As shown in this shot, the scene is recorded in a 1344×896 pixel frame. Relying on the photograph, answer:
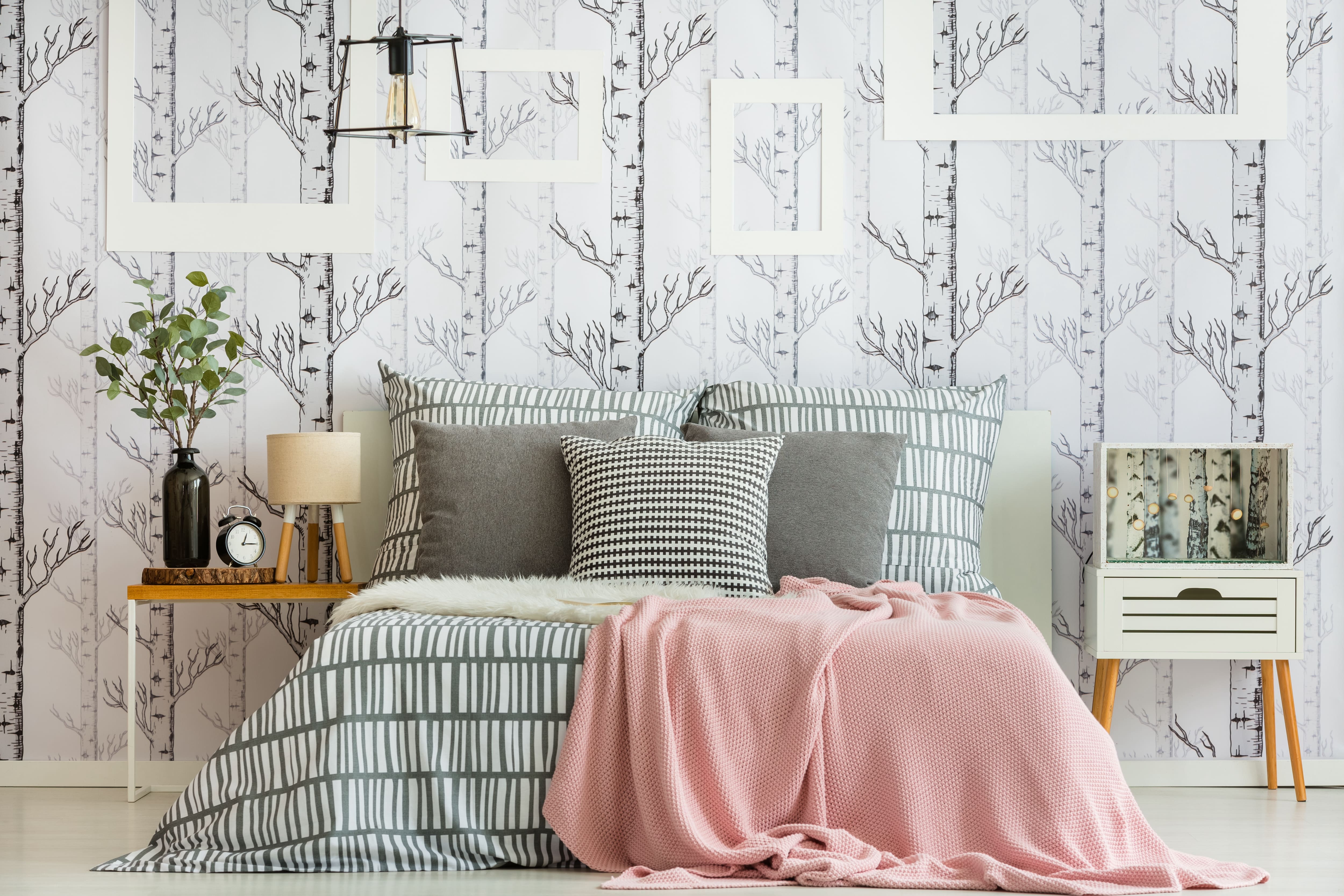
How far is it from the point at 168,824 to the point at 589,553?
1.00 meters

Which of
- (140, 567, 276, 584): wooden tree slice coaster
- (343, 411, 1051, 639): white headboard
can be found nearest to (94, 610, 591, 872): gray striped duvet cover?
(140, 567, 276, 584): wooden tree slice coaster

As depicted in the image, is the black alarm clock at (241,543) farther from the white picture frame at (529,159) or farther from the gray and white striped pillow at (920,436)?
the gray and white striped pillow at (920,436)

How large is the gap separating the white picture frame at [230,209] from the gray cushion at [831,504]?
1242 millimetres

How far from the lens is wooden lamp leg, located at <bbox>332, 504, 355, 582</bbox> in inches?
120

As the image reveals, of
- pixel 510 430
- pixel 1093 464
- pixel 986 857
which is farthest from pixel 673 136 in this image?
pixel 986 857

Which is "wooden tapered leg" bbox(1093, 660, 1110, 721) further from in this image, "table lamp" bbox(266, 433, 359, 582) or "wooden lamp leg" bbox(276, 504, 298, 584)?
"wooden lamp leg" bbox(276, 504, 298, 584)

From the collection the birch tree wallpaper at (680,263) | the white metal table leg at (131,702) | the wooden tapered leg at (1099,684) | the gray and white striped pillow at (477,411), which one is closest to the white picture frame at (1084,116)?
the birch tree wallpaper at (680,263)

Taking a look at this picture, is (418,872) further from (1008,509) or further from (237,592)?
(1008,509)

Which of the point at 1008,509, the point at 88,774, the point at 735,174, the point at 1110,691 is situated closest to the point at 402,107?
the point at 735,174

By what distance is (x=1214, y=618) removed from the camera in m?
2.89

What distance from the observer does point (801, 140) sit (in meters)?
3.26

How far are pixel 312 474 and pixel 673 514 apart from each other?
1.01 meters

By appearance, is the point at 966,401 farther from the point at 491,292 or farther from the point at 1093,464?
the point at 491,292

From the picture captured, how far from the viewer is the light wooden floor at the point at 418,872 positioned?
1968 millimetres
